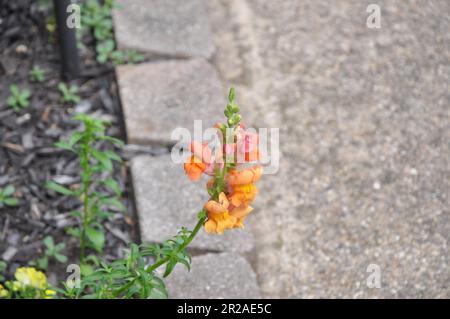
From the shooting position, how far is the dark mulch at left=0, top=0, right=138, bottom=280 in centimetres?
286

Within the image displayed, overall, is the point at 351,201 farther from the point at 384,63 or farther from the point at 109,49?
the point at 109,49

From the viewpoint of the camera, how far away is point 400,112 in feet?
11.3

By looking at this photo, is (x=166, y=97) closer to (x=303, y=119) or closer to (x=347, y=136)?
(x=303, y=119)

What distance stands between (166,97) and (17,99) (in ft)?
1.98

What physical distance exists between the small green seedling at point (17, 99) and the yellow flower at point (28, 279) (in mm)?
934

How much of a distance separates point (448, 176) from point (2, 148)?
1.76 m

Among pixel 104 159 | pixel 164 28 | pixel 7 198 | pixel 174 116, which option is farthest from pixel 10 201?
pixel 164 28

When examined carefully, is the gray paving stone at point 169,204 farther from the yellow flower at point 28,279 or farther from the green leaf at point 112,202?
the yellow flower at point 28,279

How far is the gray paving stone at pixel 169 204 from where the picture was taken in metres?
2.85

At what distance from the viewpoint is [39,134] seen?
10.4 ft

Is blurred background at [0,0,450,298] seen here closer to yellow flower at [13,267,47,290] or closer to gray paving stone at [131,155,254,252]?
gray paving stone at [131,155,254,252]

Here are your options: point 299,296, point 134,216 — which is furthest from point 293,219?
point 134,216

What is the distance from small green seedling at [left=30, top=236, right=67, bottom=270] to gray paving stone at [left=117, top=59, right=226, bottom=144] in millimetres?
575

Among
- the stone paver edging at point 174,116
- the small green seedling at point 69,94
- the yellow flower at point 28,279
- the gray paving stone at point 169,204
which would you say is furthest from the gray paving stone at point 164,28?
the yellow flower at point 28,279
